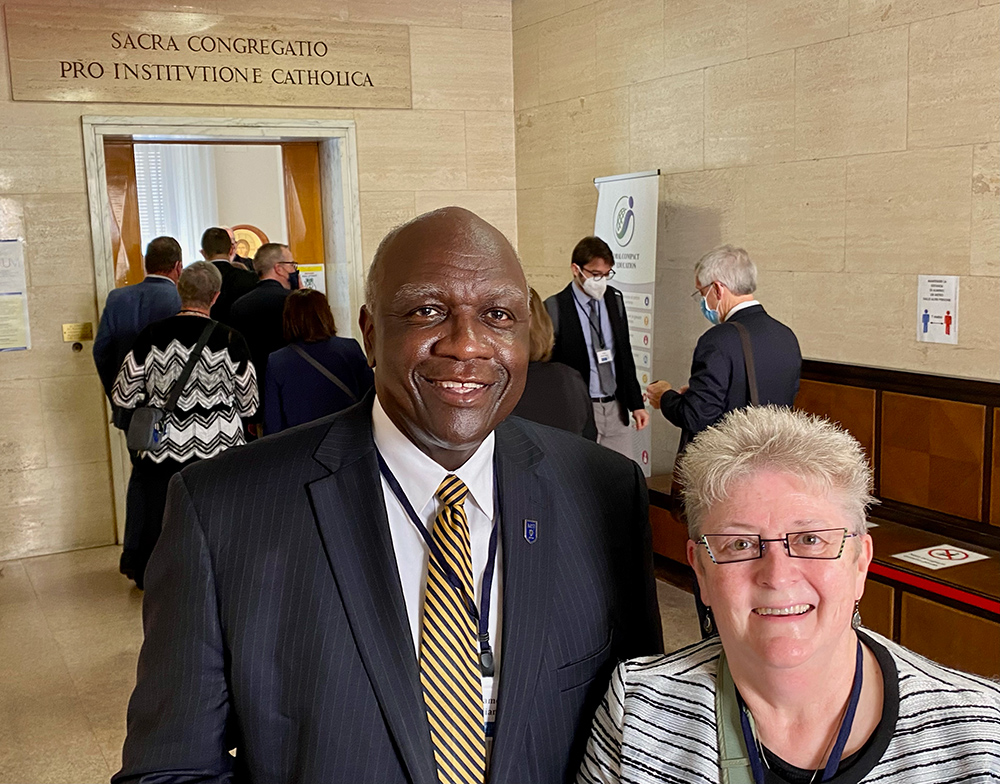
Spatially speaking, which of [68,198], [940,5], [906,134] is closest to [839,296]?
[906,134]

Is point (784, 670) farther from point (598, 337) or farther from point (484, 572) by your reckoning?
point (598, 337)

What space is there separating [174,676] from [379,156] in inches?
290

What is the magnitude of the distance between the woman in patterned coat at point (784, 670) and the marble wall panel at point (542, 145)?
7.02 metres

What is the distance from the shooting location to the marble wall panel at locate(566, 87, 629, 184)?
25.3 feet

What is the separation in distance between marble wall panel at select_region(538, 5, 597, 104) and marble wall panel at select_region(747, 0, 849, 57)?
179cm

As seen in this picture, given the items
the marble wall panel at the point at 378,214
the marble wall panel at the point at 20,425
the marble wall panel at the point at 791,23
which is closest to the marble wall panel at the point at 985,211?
the marble wall panel at the point at 791,23

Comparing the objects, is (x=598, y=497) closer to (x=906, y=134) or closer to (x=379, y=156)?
(x=906, y=134)

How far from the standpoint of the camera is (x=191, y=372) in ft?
18.7

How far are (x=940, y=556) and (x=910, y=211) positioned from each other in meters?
1.73

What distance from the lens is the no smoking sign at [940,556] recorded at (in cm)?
491

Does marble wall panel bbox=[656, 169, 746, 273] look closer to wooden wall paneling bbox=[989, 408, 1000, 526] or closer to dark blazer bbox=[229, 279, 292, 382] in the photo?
wooden wall paneling bbox=[989, 408, 1000, 526]

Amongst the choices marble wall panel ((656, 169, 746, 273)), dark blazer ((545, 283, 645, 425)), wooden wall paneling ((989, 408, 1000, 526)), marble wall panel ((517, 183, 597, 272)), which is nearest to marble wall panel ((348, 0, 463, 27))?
marble wall panel ((517, 183, 597, 272))

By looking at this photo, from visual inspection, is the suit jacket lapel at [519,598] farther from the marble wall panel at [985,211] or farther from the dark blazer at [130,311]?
the dark blazer at [130,311]

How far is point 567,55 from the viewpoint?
826 centimetres
